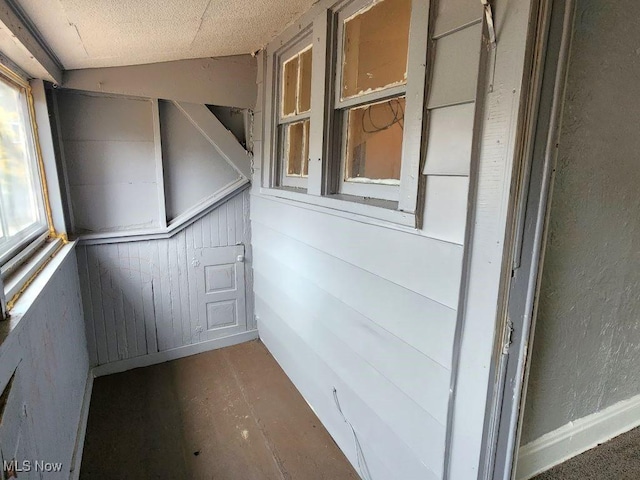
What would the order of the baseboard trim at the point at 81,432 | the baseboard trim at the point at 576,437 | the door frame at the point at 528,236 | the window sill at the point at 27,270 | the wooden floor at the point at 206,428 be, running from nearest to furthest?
1. the door frame at the point at 528,236
2. the window sill at the point at 27,270
3. the baseboard trim at the point at 576,437
4. the baseboard trim at the point at 81,432
5. the wooden floor at the point at 206,428

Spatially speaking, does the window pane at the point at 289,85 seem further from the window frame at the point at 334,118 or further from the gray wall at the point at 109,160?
the gray wall at the point at 109,160

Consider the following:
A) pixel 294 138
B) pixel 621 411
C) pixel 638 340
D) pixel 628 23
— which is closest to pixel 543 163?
pixel 628 23

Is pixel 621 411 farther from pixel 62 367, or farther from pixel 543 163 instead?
pixel 62 367

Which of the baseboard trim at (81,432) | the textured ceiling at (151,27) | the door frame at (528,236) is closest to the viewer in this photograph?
the door frame at (528,236)

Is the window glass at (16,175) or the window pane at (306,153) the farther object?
the window pane at (306,153)

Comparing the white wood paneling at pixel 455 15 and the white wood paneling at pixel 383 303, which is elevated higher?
the white wood paneling at pixel 455 15

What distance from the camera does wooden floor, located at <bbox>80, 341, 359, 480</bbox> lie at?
173cm

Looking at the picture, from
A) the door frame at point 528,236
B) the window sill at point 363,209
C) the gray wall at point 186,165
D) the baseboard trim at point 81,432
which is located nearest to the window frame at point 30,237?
the gray wall at point 186,165

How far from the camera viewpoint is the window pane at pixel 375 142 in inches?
54.9

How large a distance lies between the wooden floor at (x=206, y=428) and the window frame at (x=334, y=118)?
1.29m

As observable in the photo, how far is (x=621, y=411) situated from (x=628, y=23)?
159 centimetres

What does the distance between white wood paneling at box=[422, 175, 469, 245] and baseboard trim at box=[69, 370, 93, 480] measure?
6.05 ft

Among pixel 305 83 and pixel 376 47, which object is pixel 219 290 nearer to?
pixel 305 83

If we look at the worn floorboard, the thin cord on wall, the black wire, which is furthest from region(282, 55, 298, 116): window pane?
the worn floorboard
